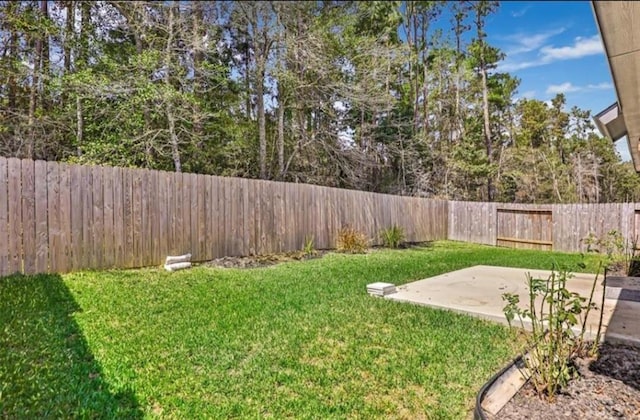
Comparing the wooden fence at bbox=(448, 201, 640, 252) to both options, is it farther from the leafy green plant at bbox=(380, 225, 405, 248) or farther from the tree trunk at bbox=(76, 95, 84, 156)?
the tree trunk at bbox=(76, 95, 84, 156)

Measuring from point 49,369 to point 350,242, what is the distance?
22.6 feet

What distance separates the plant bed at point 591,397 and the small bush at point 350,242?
625cm

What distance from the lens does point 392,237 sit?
1005 cm

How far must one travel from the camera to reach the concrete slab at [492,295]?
130 inches

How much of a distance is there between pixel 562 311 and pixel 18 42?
11.2 m

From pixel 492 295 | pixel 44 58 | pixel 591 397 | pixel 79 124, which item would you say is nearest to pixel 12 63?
pixel 44 58

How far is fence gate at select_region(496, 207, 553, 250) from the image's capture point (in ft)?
35.2

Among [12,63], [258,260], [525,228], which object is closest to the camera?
[258,260]

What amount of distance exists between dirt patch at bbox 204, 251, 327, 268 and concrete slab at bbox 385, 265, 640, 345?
9.14 ft

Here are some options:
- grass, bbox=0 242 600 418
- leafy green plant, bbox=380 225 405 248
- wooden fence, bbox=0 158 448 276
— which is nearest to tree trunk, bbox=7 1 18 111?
wooden fence, bbox=0 158 448 276

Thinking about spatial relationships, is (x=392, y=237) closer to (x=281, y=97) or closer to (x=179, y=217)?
(x=179, y=217)

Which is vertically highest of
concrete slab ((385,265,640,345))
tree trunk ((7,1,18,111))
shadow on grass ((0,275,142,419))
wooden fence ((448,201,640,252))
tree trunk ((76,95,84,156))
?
tree trunk ((7,1,18,111))

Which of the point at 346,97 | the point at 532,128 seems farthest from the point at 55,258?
the point at 532,128

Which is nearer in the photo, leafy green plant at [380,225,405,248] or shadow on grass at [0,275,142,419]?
shadow on grass at [0,275,142,419]
